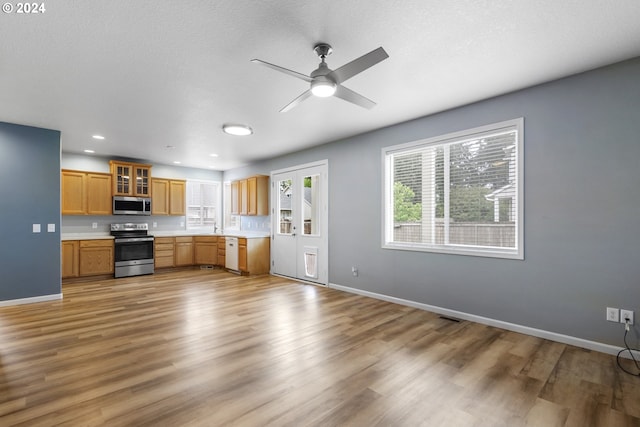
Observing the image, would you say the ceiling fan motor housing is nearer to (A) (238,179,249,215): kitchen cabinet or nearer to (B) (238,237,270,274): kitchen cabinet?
(B) (238,237,270,274): kitchen cabinet

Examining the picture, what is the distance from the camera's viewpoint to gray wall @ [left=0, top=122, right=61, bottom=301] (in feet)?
14.0

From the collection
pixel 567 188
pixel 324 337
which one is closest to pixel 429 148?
pixel 567 188

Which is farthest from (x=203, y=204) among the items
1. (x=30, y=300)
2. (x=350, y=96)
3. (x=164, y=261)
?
(x=350, y=96)

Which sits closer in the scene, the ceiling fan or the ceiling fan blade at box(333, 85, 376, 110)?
the ceiling fan

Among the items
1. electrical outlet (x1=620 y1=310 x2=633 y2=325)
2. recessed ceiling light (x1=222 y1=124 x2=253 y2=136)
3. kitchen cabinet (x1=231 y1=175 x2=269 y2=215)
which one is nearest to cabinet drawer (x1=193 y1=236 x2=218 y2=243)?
kitchen cabinet (x1=231 y1=175 x2=269 y2=215)

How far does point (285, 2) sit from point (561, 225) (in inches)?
125

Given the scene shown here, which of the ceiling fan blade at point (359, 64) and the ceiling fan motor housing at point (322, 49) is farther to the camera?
the ceiling fan motor housing at point (322, 49)

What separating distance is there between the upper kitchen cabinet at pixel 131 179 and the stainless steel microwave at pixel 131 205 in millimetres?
98

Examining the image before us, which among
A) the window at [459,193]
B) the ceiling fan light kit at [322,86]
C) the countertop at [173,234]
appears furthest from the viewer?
the countertop at [173,234]

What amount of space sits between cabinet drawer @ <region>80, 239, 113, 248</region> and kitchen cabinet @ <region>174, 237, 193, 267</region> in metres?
1.36

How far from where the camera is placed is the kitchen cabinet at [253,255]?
6496 millimetres

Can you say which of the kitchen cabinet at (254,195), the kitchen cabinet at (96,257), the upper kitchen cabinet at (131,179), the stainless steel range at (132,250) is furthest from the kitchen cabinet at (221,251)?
the kitchen cabinet at (96,257)

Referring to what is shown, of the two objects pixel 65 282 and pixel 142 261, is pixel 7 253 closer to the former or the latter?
pixel 65 282

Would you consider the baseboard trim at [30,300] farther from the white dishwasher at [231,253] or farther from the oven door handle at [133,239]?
the white dishwasher at [231,253]
